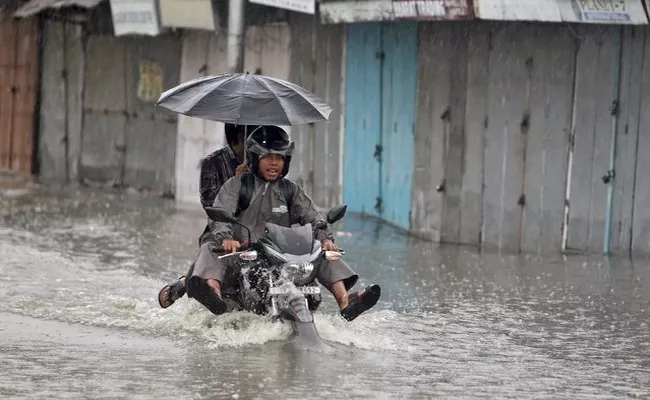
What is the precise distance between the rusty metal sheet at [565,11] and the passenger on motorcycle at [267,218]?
469 cm

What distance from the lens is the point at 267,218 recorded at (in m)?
8.76

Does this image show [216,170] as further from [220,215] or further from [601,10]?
[601,10]

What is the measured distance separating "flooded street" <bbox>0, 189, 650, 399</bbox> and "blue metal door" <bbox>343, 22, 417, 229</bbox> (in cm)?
147

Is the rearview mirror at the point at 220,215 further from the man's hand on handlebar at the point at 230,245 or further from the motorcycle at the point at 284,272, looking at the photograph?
the man's hand on handlebar at the point at 230,245

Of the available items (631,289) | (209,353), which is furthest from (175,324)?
(631,289)

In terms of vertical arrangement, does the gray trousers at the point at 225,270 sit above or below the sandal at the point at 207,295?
above

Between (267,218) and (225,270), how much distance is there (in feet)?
1.47

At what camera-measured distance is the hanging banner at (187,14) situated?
687 inches

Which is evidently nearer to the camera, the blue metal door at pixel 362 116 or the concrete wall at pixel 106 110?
the blue metal door at pixel 362 116

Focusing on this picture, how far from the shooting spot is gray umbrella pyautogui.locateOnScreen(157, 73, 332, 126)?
8.64m

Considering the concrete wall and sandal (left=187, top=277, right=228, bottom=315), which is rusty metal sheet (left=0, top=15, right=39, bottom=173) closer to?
the concrete wall

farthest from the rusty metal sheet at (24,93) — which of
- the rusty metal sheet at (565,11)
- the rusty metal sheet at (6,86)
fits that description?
the rusty metal sheet at (565,11)

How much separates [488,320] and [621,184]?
4011 mm

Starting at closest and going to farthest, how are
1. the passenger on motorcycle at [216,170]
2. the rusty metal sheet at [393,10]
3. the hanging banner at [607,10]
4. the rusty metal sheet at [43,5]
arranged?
the passenger on motorcycle at [216,170] → the hanging banner at [607,10] → the rusty metal sheet at [393,10] → the rusty metal sheet at [43,5]
